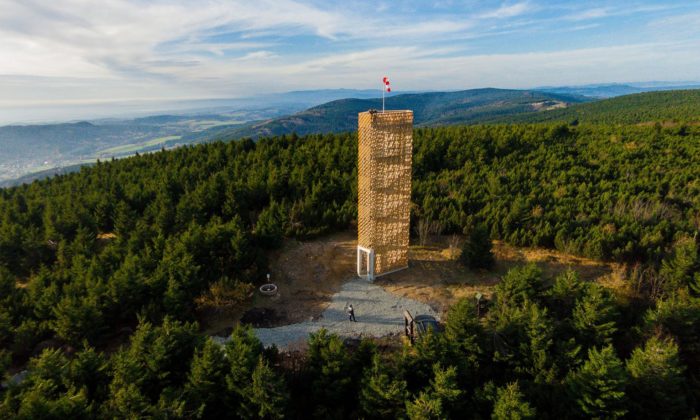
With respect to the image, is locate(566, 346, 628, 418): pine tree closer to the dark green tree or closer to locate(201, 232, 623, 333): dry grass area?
locate(201, 232, 623, 333): dry grass area

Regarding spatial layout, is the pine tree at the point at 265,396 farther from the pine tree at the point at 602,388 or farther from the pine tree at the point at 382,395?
the pine tree at the point at 602,388

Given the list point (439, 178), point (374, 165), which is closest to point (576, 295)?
point (374, 165)

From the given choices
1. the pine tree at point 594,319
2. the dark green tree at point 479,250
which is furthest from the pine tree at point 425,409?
the dark green tree at point 479,250

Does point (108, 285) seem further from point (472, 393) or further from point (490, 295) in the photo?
point (490, 295)

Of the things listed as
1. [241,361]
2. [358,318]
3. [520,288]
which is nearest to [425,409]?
[241,361]

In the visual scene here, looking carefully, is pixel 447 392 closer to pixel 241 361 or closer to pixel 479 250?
pixel 241 361

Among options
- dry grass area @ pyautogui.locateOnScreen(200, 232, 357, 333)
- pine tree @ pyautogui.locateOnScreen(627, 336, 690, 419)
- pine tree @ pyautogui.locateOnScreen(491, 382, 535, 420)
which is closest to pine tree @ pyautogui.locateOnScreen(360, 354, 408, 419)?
pine tree @ pyautogui.locateOnScreen(491, 382, 535, 420)
